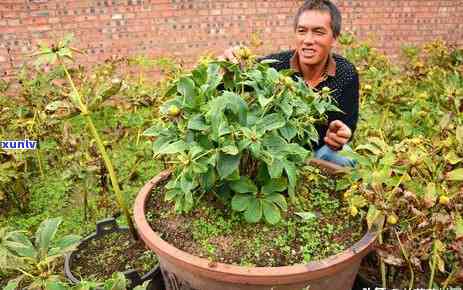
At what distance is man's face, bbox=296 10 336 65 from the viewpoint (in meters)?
2.33

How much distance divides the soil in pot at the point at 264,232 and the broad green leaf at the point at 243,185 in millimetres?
146

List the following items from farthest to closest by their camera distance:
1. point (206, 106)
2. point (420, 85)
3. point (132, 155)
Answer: point (420, 85), point (132, 155), point (206, 106)

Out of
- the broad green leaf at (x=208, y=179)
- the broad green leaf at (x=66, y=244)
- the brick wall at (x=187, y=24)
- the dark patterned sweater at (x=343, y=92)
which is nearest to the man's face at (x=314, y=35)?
the dark patterned sweater at (x=343, y=92)

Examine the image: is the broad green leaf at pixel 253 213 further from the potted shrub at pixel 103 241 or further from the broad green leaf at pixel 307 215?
the potted shrub at pixel 103 241

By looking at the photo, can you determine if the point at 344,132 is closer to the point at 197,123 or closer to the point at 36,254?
the point at 197,123

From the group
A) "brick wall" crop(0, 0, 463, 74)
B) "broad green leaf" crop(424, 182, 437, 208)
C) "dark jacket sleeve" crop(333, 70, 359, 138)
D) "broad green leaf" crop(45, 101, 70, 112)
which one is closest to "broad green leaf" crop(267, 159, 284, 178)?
"broad green leaf" crop(424, 182, 437, 208)

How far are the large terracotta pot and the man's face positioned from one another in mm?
1140

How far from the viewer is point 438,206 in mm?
1537

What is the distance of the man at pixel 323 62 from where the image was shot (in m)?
2.35

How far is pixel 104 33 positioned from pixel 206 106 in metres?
3.70

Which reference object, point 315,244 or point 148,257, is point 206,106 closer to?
point 315,244

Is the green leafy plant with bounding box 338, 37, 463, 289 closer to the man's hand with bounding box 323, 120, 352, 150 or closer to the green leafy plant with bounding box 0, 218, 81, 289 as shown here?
the man's hand with bounding box 323, 120, 352, 150

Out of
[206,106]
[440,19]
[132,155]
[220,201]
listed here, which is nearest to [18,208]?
[132,155]

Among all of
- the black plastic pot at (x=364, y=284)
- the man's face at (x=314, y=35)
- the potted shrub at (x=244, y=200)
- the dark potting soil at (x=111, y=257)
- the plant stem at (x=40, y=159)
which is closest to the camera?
the potted shrub at (x=244, y=200)
